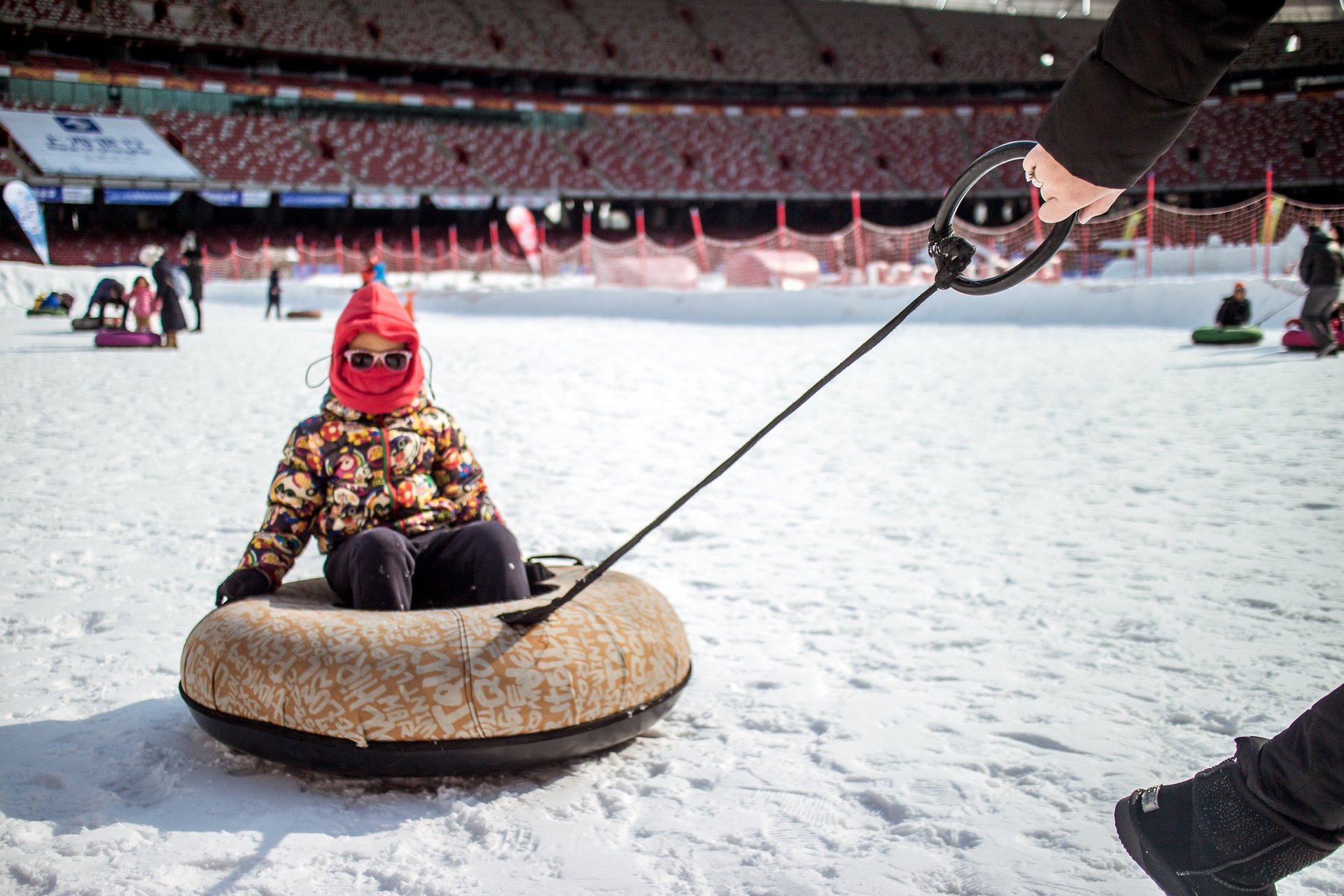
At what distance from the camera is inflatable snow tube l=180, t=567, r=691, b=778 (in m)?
2.01

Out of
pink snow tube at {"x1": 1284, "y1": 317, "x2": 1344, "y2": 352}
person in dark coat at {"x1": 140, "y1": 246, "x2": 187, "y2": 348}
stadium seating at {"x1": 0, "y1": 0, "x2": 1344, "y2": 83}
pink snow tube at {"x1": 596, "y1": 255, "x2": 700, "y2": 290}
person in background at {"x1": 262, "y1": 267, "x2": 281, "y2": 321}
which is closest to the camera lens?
pink snow tube at {"x1": 1284, "y1": 317, "x2": 1344, "y2": 352}

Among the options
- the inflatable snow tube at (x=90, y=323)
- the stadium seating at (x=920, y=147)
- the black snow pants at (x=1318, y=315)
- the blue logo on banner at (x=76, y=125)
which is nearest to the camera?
the black snow pants at (x=1318, y=315)

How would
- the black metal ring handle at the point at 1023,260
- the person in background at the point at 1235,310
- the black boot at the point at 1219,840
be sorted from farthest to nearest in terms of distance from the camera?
the person in background at the point at 1235,310 → the black metal ring handle at the point at 1023,260 → the black boot at the point at 1219,840

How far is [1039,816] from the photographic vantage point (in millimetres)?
1974

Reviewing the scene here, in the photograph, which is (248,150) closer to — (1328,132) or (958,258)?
(958,258)

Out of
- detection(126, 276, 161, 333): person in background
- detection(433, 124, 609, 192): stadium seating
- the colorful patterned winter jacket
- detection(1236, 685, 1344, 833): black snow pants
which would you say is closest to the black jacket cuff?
detection(1236, 685, 1344, 833): black snow pants

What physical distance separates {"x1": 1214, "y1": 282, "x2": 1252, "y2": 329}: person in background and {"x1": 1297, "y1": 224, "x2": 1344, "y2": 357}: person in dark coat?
1.73m

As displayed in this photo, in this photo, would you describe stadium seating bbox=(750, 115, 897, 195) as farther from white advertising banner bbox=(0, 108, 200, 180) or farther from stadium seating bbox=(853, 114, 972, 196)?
white advertising banner bbox=(0, 108, 200, 180)

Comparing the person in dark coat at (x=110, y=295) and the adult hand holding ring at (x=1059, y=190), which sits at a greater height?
the person in dark coat at (x=110, y=295)

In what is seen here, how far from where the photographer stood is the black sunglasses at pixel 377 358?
2.54 meters

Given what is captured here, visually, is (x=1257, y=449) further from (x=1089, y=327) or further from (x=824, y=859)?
(x=1089, y=327)

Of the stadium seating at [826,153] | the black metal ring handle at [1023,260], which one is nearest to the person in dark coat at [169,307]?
the black metal ring handle at [1023,260]

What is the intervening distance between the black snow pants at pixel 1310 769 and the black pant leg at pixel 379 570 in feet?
5.79

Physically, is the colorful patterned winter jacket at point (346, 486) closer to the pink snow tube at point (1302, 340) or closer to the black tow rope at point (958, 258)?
the black tow rope at point (958, 258)
